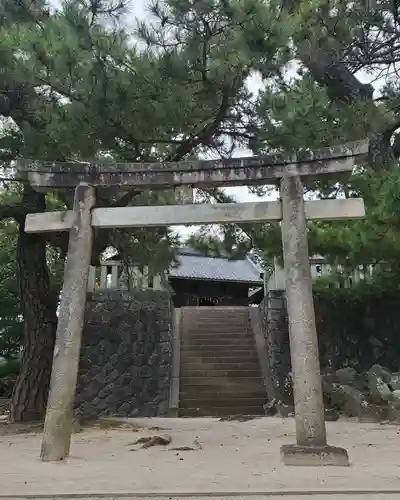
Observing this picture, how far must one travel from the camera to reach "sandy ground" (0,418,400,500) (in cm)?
347

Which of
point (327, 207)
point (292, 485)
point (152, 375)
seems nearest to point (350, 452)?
point (292, 485)

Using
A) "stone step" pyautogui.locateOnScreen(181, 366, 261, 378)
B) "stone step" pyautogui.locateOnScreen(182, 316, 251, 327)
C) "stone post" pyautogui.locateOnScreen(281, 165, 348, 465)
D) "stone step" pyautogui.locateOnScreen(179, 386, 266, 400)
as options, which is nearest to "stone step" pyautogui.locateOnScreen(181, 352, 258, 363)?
"stone step" pyautogui.locateOnScreen(181, 366, 261, 378)

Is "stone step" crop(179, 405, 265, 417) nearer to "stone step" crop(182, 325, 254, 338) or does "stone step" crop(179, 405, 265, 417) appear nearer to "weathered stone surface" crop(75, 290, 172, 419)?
"weathered stone surface" crop(75, 290, 172, 419)

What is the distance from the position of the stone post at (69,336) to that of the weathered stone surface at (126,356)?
208 inches

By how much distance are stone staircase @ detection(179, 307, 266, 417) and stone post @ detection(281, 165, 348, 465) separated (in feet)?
16.5

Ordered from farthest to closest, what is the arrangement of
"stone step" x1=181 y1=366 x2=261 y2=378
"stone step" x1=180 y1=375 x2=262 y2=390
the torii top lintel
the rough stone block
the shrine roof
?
the shrine roof → "stone step" x1=181 y1=366 x2=261 y2=378 → "stone step" x1=180 y1=375 x2=262 y2=390 → the torii top lintel → the rough stone block

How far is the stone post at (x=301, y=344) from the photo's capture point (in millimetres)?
4258

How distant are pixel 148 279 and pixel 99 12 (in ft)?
25.3

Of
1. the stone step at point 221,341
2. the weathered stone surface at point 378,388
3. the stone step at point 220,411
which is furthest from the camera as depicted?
the stone step at point 221,341

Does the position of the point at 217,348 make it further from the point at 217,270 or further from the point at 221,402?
the point at 217,270

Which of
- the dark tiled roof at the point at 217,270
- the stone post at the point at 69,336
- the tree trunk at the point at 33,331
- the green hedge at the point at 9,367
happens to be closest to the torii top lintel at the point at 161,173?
the stone post at the point at 69,336

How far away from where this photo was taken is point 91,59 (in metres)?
5.47

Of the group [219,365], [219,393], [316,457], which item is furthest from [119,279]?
[316,457]

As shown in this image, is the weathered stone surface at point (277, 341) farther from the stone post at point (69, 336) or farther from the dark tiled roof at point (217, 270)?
the dark tiled roof at point (217, 270)
